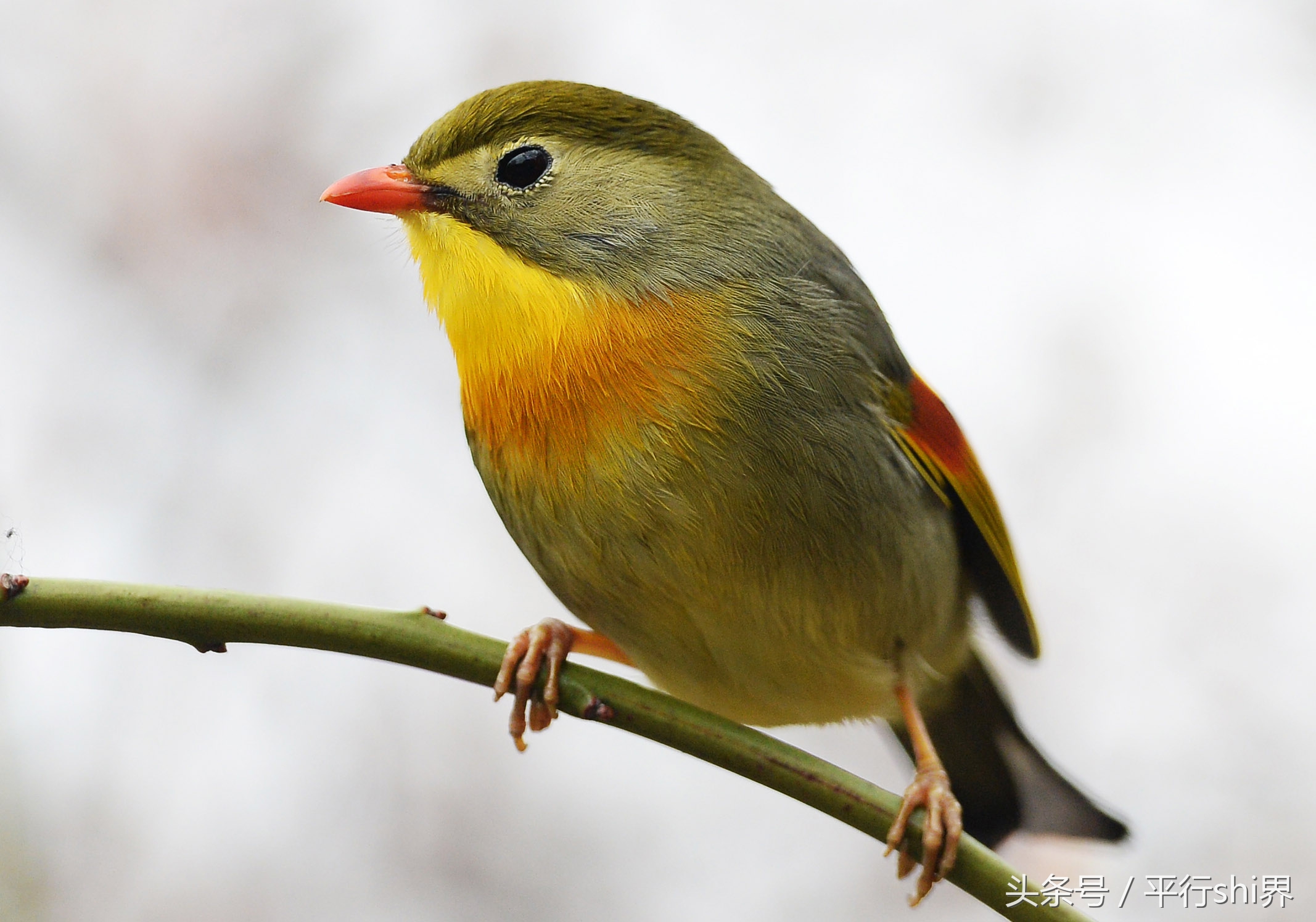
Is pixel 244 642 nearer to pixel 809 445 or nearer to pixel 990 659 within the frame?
pixel 809 445

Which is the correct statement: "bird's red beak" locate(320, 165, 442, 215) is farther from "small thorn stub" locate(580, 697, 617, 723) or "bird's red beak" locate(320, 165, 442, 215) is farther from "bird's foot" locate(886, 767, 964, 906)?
"bird's foot" locate(886, 767, 964, 906)

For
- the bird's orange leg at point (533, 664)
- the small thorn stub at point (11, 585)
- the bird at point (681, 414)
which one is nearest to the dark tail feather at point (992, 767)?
the bird at point (681, 414)

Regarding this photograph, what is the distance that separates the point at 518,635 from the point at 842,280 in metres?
1.19

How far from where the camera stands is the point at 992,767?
3855mm

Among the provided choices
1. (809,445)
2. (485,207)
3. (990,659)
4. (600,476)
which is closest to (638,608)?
(600,476)

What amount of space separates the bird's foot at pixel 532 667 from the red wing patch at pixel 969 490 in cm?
96

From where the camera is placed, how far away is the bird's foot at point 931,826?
2.77 meters

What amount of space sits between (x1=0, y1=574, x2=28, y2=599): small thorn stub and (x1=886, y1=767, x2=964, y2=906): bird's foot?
179cm

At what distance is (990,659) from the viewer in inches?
148

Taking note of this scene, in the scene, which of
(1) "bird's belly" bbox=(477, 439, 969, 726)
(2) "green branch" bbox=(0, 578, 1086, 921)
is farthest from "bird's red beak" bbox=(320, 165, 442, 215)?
(2) "green branch" bbox=(0, 578, 1086, 921)

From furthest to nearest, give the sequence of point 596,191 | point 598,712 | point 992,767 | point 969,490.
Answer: point 992,767 < point 969,490 < point 596,191 < point 598,712

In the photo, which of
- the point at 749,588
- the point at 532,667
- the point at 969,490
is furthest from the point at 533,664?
the point at 969,490

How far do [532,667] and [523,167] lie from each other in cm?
116

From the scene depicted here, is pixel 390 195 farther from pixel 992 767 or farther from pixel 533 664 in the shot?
pixel 992 767
